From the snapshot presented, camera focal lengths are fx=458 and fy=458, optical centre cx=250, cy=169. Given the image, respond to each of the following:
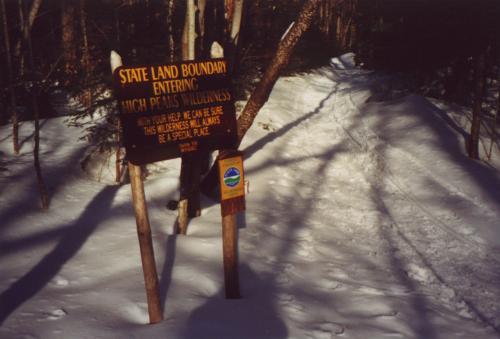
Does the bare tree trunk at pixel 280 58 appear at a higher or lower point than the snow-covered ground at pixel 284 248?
higher

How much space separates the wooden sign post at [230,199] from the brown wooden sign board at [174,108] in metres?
0.20

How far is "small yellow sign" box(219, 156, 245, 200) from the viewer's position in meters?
5.44

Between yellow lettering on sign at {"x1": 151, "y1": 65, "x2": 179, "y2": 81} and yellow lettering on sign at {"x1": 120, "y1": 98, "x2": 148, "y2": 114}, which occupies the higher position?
yellow lettering on sign at {"x1": 151, "y1": 65, "x2": 179, "y2": 81}

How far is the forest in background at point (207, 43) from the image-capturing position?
9398 mm

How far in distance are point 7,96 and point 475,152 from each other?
12.6 m

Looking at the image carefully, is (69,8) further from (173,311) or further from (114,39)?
(173,311)

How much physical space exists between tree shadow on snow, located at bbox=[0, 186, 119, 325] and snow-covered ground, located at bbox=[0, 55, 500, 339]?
3 cm

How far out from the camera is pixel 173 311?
17.5 feet

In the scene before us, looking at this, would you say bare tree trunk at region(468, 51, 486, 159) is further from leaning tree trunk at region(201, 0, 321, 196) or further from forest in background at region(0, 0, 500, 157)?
leaning tree trunk at region(201, 0, 321, 196)

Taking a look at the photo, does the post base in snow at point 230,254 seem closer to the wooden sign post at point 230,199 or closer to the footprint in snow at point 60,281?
the wooden sign post at point 230,199

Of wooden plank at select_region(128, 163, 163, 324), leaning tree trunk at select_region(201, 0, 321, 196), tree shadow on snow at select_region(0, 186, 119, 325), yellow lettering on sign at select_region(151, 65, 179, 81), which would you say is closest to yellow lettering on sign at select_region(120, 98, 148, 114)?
yellow lettering on sign at select_region(151, 65, 179, 81)

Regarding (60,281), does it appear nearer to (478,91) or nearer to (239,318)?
(239,318)

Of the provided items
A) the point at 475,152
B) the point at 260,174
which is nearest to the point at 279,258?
the point at 260,174

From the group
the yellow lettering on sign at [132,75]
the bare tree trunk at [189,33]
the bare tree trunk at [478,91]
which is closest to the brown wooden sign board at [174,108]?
the yellow lettering on sign at [132,75]
